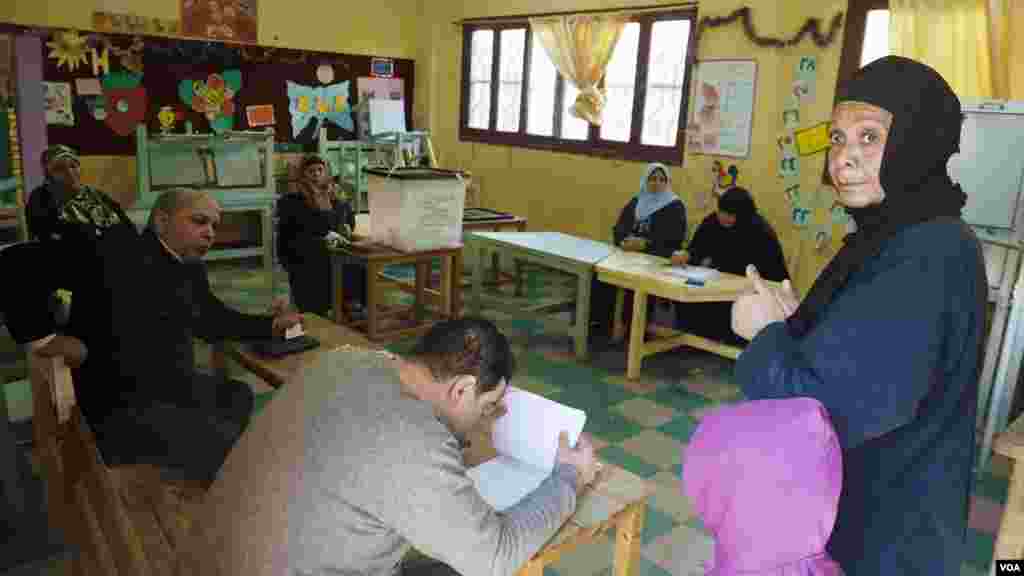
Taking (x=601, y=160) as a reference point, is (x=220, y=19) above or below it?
above

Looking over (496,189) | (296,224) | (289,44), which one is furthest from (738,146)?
(289,44)

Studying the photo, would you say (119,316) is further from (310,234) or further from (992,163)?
(992,163)

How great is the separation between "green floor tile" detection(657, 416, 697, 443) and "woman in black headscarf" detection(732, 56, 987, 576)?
2084mm

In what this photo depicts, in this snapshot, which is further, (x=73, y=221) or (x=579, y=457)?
(x=73, y=221)

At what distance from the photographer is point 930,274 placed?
108 centimetres

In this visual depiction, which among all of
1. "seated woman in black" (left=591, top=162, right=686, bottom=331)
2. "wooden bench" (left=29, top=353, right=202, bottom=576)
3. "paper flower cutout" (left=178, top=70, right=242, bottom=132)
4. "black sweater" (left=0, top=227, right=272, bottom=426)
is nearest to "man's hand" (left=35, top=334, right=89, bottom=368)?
"wooden bench" (left=29, top=353, right=202, bottom=576)

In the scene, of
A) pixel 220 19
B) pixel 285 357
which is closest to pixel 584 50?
pixel 220 19

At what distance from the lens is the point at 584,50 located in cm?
627

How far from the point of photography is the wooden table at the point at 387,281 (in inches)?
165

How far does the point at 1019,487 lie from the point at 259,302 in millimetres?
4780

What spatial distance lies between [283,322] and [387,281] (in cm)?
238

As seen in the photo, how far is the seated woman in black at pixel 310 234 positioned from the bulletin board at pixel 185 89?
2691mm

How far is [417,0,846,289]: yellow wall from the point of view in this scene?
5020mm

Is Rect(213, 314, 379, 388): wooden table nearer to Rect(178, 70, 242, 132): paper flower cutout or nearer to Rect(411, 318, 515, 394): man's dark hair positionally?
Rect(411, 318, 515, 394): man's dark hair
